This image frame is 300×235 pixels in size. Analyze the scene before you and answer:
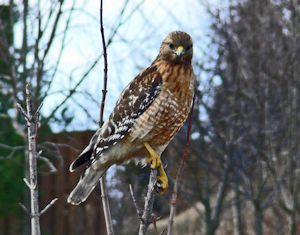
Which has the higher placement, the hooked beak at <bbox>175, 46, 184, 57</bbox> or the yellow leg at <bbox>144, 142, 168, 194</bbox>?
the hooked beak at <bbox>175, 46, 184, 57</bbox>

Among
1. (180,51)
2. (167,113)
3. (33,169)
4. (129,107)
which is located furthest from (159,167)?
(33,169)

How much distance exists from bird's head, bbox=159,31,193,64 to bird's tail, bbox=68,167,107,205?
2.93 ft

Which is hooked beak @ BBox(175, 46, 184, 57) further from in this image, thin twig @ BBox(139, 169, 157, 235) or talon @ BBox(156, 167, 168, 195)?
thin twig @ BBox(139, 169, 157, 235)

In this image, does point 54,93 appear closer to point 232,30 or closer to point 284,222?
point 232,30

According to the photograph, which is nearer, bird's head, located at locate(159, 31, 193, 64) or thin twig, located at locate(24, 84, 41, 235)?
thin twig, located at locate(24, 84, 41, 235)

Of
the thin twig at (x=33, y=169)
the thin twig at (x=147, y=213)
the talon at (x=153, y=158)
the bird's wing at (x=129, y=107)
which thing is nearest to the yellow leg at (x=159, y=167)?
the talon at (x=153, y=158)

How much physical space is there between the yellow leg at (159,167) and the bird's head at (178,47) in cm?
55

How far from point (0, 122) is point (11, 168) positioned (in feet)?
3.25

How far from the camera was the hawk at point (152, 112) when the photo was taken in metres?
4.19

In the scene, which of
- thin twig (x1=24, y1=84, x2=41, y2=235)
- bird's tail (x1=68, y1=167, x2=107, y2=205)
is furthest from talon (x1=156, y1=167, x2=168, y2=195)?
→ thin twig (x1=24, y1=84, x2=41, y2=235)

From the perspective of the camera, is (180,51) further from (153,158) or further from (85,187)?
(85,187)

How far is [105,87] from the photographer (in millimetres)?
2723

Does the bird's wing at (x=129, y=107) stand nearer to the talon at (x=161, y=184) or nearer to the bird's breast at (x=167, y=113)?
the bird's breast at (x=167, y=113)

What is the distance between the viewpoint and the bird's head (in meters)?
4.38
